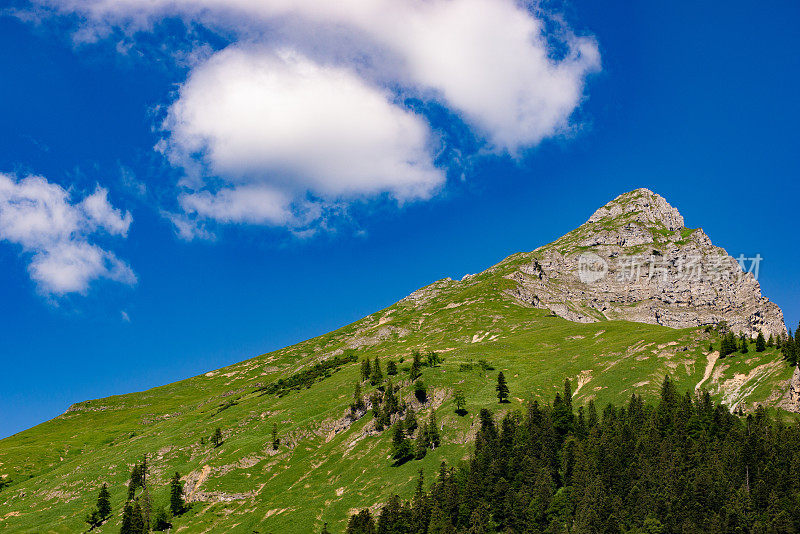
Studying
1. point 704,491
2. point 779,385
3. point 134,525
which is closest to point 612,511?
point 704,491

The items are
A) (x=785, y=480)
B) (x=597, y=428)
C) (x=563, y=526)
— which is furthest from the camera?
(x=597, y=428)

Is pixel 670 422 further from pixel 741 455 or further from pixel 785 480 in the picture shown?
pixel 785 480

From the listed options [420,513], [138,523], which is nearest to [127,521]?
[138,523]

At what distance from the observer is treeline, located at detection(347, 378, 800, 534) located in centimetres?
13862

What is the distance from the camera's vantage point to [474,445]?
199m

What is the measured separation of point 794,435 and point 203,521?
621 feet

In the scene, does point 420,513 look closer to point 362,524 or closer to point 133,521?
point 362,524

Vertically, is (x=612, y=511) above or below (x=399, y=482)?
below

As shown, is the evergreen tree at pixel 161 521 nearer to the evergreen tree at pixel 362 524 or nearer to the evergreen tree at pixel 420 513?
the evergreen tree at pixel 362 524

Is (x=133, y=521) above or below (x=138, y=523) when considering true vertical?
above

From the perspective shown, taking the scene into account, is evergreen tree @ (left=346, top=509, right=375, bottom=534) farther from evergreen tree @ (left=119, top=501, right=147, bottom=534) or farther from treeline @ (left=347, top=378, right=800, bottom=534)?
evergreen tree @ (left=119, top=501, right=147, bottom=534)

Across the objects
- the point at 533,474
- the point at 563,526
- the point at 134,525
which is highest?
the point at 134,525

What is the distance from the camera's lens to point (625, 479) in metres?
157

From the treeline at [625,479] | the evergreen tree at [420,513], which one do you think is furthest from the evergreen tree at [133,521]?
the evergreen tree at [420,513]
